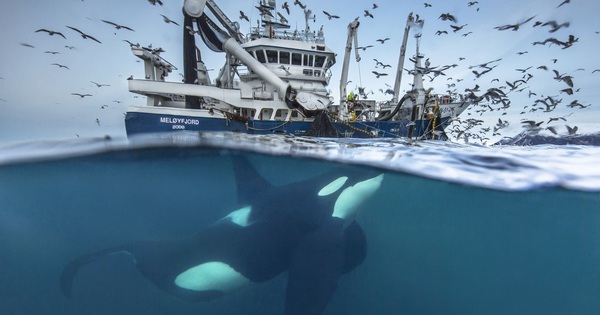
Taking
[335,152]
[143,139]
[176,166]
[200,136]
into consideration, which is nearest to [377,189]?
[335,152]

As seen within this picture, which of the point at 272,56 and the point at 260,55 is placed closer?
the point at 260,55

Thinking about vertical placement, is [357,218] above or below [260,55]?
below

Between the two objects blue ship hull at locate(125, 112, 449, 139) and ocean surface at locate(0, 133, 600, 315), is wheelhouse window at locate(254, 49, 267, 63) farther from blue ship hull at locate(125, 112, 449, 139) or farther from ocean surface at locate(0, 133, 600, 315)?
ocean surface at locate(0, 133, 600, 315)

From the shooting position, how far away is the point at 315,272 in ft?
15.1

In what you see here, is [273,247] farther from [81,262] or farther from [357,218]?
[81,262]

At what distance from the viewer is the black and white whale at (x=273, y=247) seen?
452cm

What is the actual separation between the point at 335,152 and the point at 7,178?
850 centimetres

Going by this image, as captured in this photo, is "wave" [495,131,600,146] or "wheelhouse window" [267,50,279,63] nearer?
"wheelhouse window" [267,50,279,63]

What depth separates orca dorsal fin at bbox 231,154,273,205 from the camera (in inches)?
314

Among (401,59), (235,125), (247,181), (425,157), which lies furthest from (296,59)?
(425,157)

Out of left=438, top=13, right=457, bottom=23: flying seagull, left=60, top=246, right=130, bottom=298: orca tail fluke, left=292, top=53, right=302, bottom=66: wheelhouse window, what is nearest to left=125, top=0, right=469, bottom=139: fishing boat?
left=292, top=53, right=302, bottom=66: wheelhouse window

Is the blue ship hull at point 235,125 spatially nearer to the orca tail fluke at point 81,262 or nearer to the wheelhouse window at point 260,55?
the wheelhouse window at point 260,55

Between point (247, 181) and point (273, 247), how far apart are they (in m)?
2.42

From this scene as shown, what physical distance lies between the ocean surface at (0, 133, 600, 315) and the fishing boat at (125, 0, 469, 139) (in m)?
6.92
